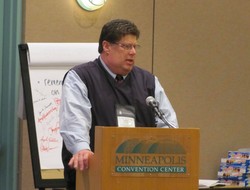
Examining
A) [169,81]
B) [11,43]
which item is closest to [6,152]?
[11,43]

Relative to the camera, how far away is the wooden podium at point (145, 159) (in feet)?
8.20

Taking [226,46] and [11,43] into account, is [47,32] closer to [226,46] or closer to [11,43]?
[11,43]

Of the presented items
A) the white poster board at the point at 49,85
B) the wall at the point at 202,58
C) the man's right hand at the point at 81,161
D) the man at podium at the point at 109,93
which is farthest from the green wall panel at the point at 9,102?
the man's right hand at the point at 81,161

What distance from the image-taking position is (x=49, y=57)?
4.07 metres

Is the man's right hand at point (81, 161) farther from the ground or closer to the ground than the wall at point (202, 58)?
closer to the ground

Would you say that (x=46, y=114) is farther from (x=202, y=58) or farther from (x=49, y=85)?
(x=202, y=58)

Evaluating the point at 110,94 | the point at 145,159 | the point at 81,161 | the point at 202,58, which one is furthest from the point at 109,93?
the point at 202,58

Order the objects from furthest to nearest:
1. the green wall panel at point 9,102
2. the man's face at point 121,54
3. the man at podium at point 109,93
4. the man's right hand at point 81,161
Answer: the green wall panel at point 9,102 < the man's face at point 121,54 < the man at podium at point 109,93 < the man's right hand at point 81,161

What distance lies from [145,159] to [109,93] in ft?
2.59

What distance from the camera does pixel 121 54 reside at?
3.28 meters

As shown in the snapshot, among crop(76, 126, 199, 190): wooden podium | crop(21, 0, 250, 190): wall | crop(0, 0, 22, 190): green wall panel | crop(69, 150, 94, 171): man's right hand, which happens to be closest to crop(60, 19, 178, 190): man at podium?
crop(69, 150, 94, 171): man's right hand

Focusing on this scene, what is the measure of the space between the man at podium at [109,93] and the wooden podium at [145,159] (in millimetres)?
478

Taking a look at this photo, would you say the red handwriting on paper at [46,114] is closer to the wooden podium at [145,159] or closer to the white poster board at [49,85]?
the white poster board at [49,85]

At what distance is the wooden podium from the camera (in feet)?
8.20
